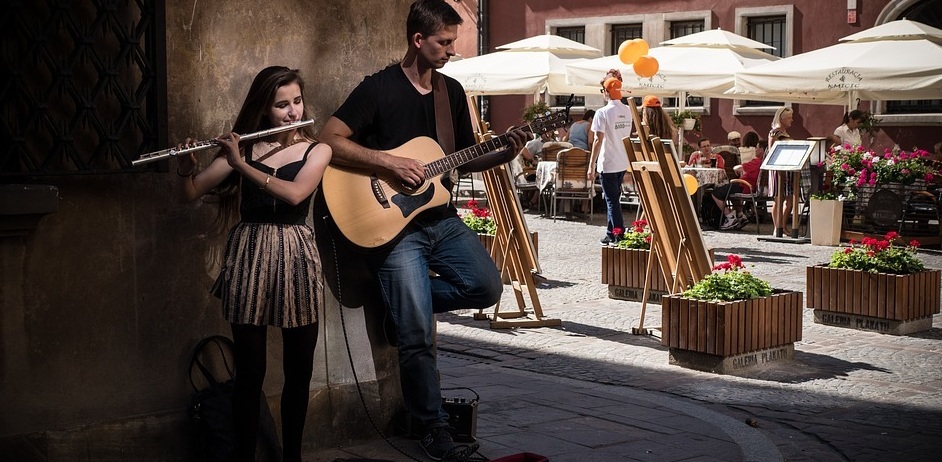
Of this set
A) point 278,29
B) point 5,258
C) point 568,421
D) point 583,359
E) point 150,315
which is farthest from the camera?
point 583,359

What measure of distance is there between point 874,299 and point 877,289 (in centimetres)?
8

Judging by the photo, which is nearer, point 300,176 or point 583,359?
point 300,176

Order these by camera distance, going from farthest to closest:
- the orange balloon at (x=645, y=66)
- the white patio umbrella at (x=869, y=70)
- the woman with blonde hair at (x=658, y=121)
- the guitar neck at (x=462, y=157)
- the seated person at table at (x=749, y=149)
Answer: the seated person at table at (x=749, y=149) < the white patio umbrella at (x=869, y=70) < the orange balloon at (x=645, y=66) < the woman with blonde hair at (x=658, y=121) < the guitar neck at (x=462, y=157)

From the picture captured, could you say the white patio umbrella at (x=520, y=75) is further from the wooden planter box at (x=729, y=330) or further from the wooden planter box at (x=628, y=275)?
the wooden planter box at (x=729, y=330)

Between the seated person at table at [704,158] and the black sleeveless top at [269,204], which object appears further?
the seated person at table at [704,158]

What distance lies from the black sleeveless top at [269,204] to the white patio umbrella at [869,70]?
13.2 metres

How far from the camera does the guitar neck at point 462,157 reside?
590 cm

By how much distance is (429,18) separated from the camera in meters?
5.89

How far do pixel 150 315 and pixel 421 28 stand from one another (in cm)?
174

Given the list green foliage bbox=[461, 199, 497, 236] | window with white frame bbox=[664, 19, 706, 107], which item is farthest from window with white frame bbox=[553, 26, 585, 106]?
green foliage bbox=[461, 199, 497, 236]

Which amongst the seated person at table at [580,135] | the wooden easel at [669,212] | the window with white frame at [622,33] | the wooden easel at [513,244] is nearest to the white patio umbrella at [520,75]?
the seated person at table at [580,135]

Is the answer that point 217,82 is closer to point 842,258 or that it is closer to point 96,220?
point 96,220

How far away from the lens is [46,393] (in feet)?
16.6

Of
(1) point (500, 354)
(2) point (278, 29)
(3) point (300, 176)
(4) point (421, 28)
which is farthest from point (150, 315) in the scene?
(1) point (500, 354)
